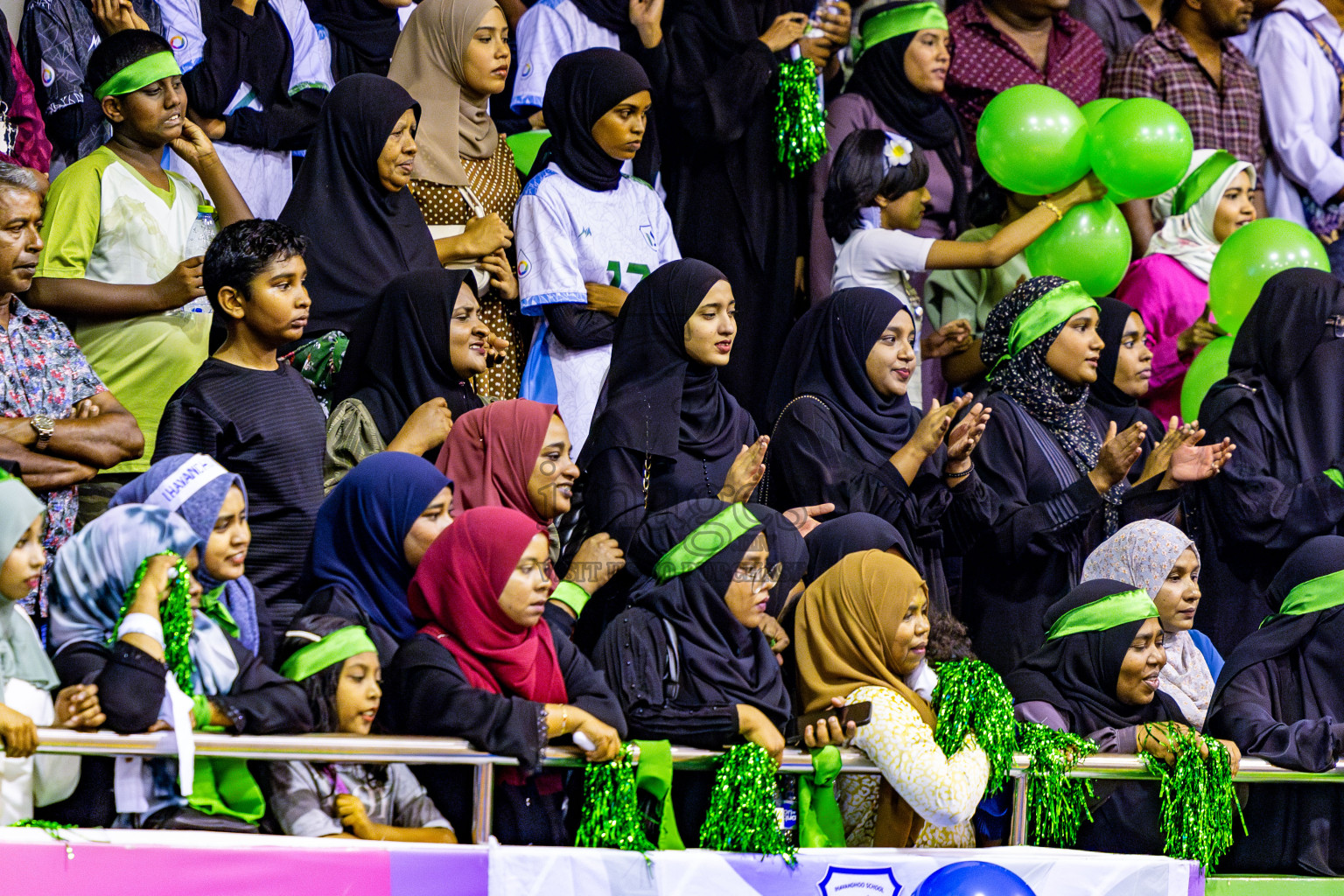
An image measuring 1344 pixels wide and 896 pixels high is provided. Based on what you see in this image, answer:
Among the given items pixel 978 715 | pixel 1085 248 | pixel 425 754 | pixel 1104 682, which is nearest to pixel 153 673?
pixel 425 754

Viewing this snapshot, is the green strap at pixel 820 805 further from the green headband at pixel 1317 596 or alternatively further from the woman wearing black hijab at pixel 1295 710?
Answer: the green headband at pixel 1317 596

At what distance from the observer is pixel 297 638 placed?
12.4 feet

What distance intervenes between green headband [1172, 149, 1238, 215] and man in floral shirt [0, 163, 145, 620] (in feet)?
14.2

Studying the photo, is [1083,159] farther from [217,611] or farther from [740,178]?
[217,611]

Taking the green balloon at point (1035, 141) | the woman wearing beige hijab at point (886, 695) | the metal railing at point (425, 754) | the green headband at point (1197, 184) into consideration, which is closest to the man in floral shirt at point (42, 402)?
the metal railing at point (425, 754)

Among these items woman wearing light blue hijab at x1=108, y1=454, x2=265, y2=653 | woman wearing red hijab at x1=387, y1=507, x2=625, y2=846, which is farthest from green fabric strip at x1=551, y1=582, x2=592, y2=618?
woman wearing light blue hijab at x1=108, y1=454, x2=265, y2=653

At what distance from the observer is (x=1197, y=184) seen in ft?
23.0

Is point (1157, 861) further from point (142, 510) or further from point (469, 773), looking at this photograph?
point (142, 510)

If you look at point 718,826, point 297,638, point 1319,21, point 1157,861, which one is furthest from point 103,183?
point 1319,21

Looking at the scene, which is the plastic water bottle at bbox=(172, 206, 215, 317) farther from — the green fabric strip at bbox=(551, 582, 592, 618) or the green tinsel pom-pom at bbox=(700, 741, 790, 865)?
the green tinsel pom-pom at bbox=(700, 741, 790, 865)

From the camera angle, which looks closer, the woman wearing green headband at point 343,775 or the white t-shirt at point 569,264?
the woman wearing green headband at point 343,775

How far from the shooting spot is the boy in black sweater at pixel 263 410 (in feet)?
14.0

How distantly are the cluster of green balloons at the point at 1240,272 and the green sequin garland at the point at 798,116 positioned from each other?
1.57 metres

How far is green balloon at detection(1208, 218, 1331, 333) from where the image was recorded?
6.39m
